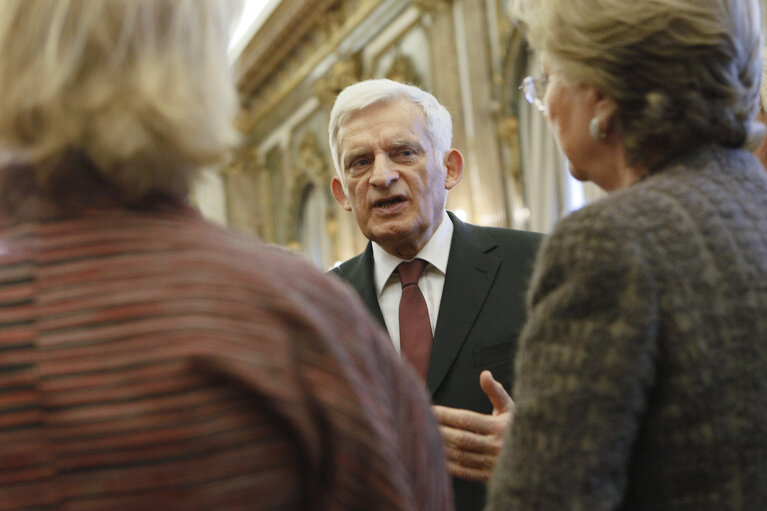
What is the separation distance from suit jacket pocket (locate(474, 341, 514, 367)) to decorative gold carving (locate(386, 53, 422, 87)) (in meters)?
9.23

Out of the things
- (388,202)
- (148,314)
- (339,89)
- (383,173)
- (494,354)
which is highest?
(339,89)

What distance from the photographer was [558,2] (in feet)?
4.93

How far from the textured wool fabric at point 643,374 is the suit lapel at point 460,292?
127 cm

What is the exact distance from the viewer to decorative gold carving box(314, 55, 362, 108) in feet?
43.4

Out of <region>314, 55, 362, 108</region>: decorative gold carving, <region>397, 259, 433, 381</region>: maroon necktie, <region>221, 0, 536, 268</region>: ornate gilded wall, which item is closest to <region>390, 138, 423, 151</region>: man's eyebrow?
<region>397, 259, 433, 381</region>: maroon necktie

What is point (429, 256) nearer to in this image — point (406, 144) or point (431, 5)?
point (406, 144)

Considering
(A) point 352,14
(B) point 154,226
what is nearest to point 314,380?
(B) point 154,226

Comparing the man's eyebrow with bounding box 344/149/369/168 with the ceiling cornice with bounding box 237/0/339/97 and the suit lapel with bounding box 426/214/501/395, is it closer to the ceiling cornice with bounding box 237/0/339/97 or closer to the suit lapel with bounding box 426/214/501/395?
the suit lapel with bounding box 426/214/501/395

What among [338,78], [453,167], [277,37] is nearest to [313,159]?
[338,78]

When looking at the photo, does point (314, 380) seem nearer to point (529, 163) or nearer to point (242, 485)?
point (242, 485)

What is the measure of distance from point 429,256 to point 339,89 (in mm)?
11050

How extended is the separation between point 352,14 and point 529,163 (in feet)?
18.0

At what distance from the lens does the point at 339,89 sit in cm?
1363

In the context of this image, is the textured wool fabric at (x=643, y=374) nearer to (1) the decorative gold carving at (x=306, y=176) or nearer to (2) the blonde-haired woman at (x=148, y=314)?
(2) the blonde-haired woman at (x=148, y=314)
